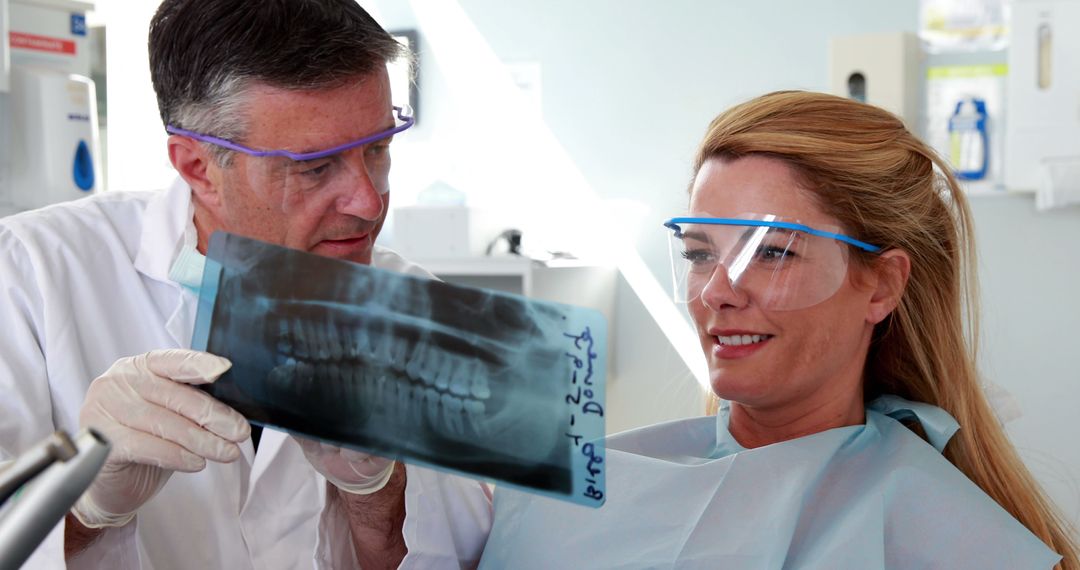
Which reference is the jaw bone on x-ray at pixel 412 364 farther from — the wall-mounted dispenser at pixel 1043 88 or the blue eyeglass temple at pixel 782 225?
the wall-mounted dispenser at pixel 1043 88

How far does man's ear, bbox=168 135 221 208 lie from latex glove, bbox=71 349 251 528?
A: 16.7 inches

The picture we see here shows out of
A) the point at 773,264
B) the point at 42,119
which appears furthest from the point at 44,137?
the point at 773,264

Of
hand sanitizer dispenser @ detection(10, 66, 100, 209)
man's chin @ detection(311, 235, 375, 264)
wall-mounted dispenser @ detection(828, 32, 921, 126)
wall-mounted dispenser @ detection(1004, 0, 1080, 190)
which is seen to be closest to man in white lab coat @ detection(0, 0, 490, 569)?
man's chin @ detection(311, 235, 375, 264)

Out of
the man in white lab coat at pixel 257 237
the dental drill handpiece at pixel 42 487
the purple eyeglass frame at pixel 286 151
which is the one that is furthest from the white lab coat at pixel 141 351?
the dental drill handpiece at pixel 42 487

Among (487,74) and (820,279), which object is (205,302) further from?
(487,74)

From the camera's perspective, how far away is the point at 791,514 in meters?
1.26

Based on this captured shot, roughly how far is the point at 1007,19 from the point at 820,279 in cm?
264

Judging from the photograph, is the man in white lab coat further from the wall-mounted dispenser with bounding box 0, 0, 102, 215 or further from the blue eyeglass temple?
the wall-mounted dispenser with bounding box 0, 0, 102, 215

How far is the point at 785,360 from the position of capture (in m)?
1.30

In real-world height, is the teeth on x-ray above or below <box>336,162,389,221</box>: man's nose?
below

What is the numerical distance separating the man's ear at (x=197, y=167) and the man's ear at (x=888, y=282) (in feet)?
2.95

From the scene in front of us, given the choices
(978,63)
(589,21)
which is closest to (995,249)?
(978,63)

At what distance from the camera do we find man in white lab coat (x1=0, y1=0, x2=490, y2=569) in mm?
1345

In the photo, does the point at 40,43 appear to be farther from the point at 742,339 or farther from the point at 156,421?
the point at 742,339
